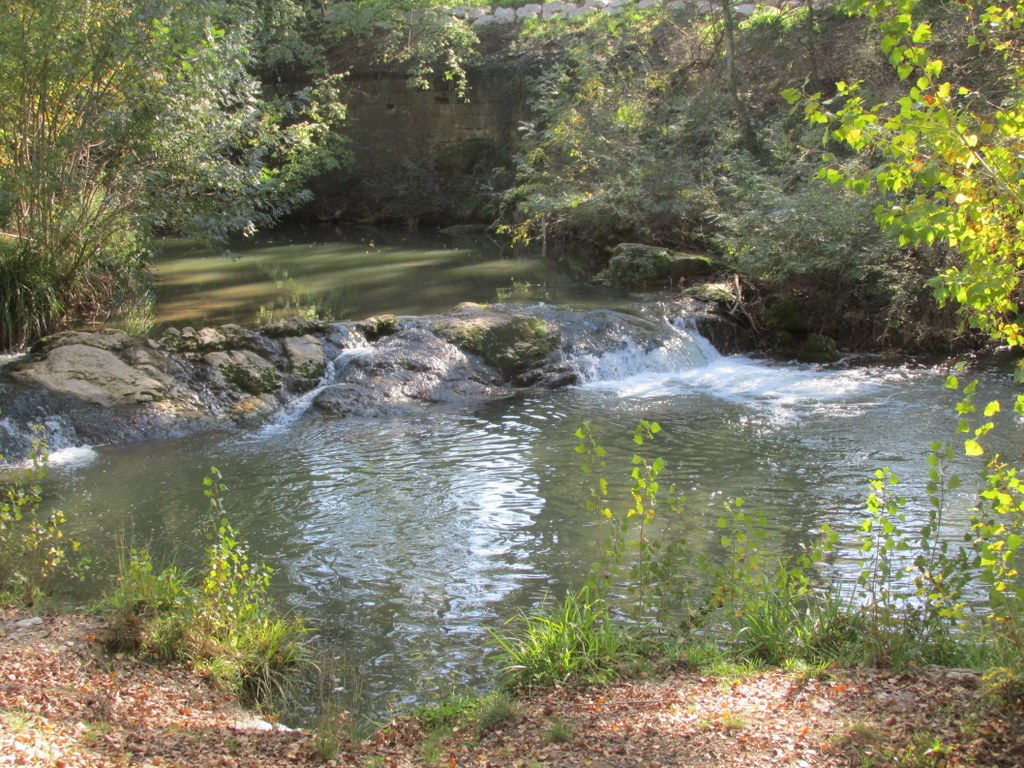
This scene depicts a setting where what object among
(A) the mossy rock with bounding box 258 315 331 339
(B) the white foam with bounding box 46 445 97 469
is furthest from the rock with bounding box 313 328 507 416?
(B) the white foam with bounding box 46 445 97 469

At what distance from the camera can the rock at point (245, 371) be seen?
11.1 metres

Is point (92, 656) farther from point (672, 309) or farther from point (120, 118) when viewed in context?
point (672, 309)

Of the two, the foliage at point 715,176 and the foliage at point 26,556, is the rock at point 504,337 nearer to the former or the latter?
the foliage at point 715,176

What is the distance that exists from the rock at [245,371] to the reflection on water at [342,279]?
316cm

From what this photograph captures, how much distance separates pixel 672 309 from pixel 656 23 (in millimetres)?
10604

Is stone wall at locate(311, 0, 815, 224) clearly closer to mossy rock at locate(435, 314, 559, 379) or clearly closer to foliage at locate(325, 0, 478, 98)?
foliage at locate(325, 0, 478, 98)

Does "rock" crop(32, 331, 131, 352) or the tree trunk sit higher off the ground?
the tree trunk

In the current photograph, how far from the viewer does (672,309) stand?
14250 millimetres

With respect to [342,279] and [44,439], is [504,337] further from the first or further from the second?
[342,279]

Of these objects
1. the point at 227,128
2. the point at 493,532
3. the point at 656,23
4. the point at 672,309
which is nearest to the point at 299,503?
the point at 493,532

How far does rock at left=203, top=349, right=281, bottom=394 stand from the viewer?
11133 millimetres

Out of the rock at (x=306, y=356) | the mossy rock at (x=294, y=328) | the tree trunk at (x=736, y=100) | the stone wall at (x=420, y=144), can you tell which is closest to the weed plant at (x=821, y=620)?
the rock at (x=306, y=356)

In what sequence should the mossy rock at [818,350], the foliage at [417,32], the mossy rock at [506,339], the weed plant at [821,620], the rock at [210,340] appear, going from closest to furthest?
the weed plant at [821,620]
the rock at [210,340]
the mossy rock at [506,339]
the mossy rock at [818,350]
the foliage at [417,32]

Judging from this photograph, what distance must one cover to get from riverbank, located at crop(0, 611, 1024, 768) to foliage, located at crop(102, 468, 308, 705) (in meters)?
0.21
